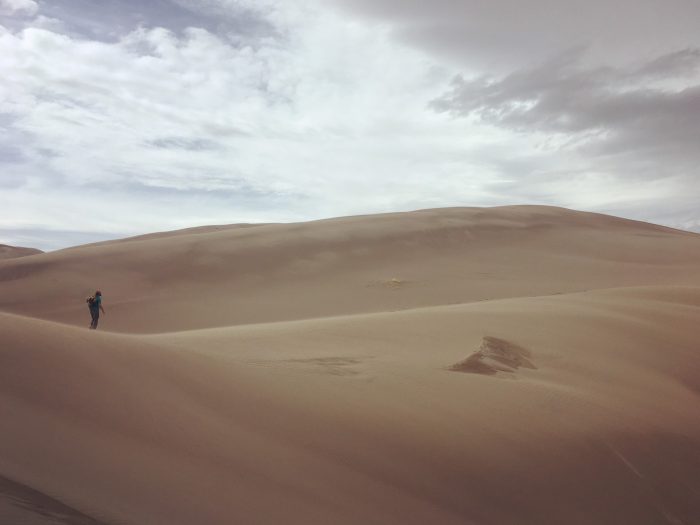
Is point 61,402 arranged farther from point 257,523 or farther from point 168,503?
point 257,523

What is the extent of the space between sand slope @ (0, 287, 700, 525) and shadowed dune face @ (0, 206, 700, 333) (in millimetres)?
12382

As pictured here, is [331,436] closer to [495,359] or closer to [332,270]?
[495,359]

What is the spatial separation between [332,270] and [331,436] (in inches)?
829

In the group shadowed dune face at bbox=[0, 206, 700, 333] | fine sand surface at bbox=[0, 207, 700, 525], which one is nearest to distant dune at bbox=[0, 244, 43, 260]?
shadowed dune face at bbox=[0, 206, 700, 333]

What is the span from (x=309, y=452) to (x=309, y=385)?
1.31 meters

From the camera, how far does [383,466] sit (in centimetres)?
426

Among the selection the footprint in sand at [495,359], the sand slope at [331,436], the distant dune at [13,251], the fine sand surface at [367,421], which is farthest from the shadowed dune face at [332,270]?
the distant dune at [13,251]

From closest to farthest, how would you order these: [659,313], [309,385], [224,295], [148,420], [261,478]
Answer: [261,478] < [148,420] < [309,385] < [659,313] < [224,295]

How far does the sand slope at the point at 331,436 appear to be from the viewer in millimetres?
3463

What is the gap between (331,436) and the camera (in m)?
4.52

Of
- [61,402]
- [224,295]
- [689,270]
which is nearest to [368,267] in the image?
[224,295]

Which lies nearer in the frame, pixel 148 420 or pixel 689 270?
pixel 148 420

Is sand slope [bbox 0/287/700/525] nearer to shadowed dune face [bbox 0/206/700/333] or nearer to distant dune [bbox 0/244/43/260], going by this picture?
shadowed dune face [bbox 0/206/700/333]

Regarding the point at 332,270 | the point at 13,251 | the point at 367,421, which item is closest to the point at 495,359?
the point at 367,421
